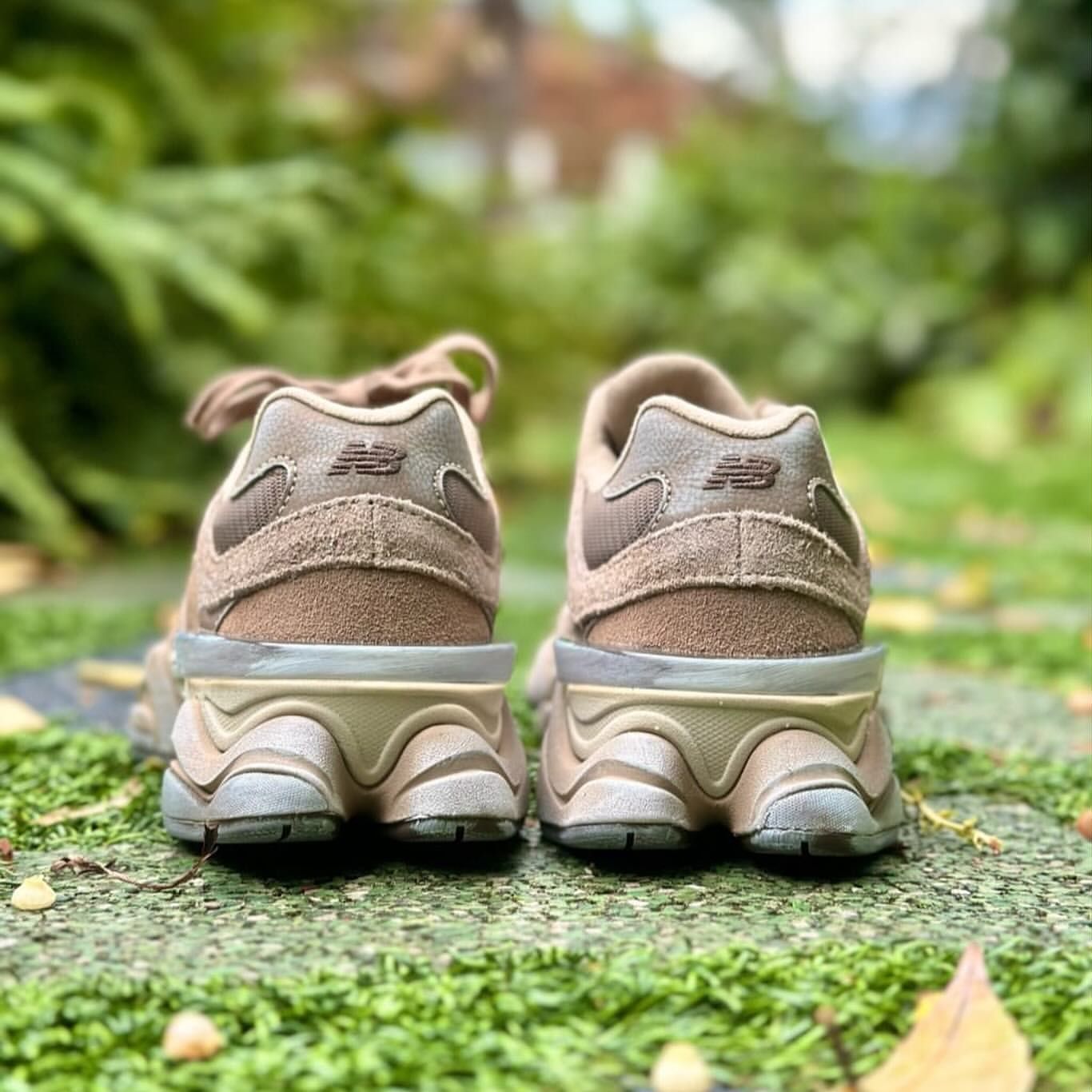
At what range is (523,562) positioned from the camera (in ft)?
12.1

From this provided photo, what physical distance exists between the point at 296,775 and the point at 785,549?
1.60ft

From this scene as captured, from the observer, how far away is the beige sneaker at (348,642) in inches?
44.4

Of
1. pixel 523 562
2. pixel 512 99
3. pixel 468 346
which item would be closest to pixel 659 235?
pixel 512 99

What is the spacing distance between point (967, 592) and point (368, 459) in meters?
2.18

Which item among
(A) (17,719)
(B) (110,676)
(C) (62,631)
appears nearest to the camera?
(A) (17,719)

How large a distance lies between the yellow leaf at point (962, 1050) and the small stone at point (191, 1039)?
0.42 meters

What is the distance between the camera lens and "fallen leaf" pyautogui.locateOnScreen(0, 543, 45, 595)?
317 cm

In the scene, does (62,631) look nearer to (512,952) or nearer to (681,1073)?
(512,952)

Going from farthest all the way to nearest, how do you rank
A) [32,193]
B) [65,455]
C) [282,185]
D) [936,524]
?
[936,524] < [282,185] < [65,455] < [32,193]

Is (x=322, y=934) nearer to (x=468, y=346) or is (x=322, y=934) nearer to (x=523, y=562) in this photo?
(x=468, y=346)

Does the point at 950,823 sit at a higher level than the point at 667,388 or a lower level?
lower
